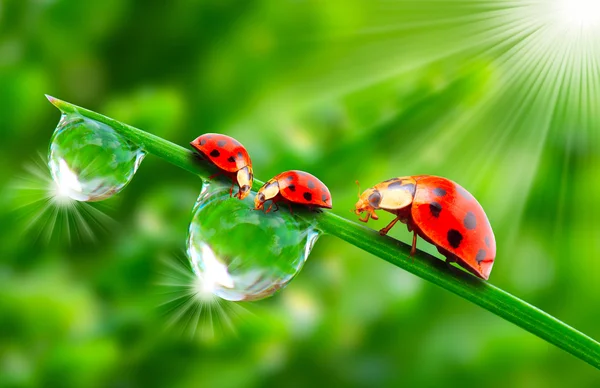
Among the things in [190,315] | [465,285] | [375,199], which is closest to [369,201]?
[375,199]

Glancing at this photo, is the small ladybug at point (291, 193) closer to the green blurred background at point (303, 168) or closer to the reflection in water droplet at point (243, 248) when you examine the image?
the reflection in water droplet at point (243, 248)

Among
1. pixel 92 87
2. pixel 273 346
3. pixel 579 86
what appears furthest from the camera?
pixel 579 86

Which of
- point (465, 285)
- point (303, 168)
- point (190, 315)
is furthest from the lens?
point (303, 168)

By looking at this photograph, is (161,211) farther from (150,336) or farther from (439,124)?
(439,124)

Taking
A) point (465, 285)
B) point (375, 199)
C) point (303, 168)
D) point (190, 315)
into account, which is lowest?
point (465, 285)

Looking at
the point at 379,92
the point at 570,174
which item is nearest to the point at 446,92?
the point at 379,92

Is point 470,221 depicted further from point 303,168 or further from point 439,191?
point 303,168
